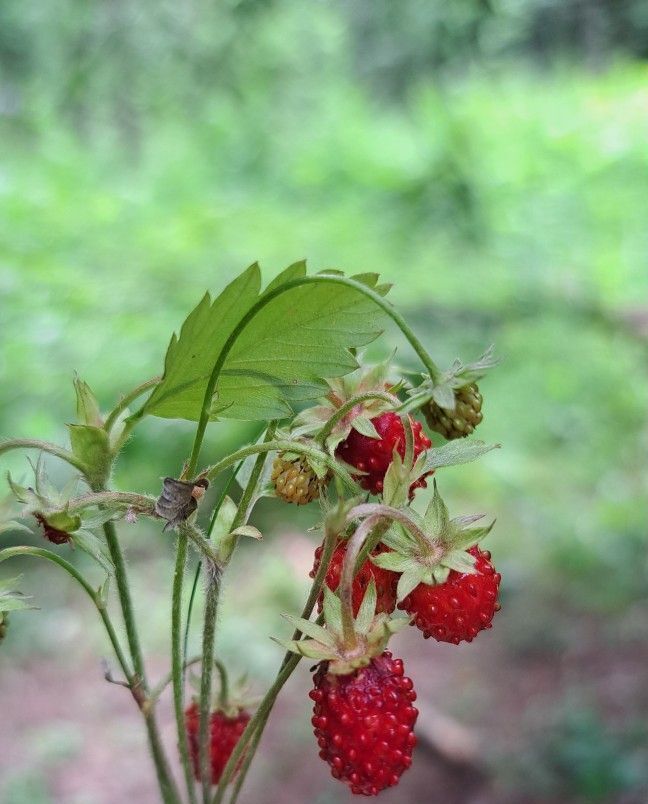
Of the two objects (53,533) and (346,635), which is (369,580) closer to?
(346,635)

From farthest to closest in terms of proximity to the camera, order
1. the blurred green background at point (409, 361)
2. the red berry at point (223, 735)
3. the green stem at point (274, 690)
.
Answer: the blurred green background at point (409, 361)
the red berry at point (223, 735)
the green stem at point (274, 690)

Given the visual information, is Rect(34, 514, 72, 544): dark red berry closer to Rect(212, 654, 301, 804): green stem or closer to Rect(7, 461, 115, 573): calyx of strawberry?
Rect(7, 461, 115, 573): calyx of strawberry

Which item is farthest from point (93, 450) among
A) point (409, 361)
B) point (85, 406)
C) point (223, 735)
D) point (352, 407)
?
point (409, 361)

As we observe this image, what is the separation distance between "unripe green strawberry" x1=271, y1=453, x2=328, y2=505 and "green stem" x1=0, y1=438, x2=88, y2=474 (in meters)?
0.09

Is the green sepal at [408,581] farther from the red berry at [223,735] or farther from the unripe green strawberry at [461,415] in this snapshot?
the red berry at [223,735]

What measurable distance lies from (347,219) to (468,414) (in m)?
3.08

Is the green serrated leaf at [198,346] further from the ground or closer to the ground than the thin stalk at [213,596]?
further from the ground

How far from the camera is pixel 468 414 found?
445 mm

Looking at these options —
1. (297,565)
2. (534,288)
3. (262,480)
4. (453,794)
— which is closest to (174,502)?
(262,480)

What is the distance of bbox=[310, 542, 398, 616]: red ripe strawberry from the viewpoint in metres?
0.45

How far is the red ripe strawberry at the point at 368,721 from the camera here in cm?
42

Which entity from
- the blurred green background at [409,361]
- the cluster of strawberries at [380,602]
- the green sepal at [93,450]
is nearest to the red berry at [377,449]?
the cluster of strawberries at [380,602]

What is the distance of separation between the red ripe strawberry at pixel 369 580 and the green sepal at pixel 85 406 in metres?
0.12

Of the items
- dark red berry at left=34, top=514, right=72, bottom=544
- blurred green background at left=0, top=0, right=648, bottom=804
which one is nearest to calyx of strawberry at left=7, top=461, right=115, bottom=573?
dark red berry at left=34, top=514, right=72, bottom=544
